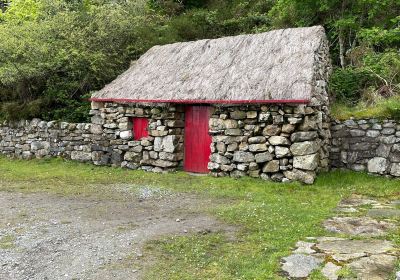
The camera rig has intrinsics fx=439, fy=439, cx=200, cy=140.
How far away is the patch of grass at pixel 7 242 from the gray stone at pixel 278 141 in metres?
6.70

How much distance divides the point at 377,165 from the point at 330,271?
6827mm

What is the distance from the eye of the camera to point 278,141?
11.4 metres

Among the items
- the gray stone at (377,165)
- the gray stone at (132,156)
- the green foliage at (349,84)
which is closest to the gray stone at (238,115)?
the green foliage at (349,84)

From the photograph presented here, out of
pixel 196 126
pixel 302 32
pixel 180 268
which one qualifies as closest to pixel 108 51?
pixel 196 126

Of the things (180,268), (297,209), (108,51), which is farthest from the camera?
(108,51)

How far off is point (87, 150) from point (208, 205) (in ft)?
23.2

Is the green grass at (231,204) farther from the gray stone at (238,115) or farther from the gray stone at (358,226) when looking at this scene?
the gray stone at (238,115)

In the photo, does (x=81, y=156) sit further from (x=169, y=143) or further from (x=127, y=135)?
(x=169, y=143)

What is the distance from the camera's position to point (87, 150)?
15164mm

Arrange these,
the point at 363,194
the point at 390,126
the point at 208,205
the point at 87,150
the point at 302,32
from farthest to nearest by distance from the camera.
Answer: the point at 87,150
the point at 302,32
the point at 390,126
the point at 363,194
the point at 208,205

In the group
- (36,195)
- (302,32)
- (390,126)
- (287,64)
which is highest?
(302,32)

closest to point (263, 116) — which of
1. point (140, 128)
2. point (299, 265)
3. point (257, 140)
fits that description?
point (257, 140)

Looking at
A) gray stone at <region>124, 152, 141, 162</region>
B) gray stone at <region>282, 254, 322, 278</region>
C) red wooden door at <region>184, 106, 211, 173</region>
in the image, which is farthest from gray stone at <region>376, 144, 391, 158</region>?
gray stone at <region>124, 152, 141, 162</region>

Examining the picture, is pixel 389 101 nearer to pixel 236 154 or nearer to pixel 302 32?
pixel 302 32
